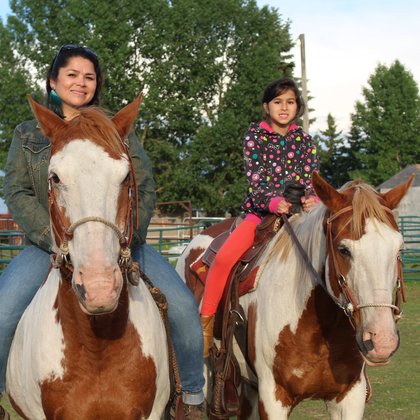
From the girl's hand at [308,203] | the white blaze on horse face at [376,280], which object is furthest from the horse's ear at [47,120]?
the girl's hand at [308,203]

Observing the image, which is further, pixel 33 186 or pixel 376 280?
pixel 376 280

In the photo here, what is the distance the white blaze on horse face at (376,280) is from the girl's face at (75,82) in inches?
61.9

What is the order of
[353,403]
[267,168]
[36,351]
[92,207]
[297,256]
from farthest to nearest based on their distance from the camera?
[267,168] < [297,256] < [353,403] < [36,351] < [92,207]

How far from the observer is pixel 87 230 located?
2682mm

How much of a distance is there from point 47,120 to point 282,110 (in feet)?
8.43

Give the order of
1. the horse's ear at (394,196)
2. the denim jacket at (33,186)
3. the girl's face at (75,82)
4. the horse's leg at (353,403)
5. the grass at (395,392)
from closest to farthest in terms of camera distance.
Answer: the denim jacket at (33,186) < the girl's face at (75,82) < the horse's ear at (394,196) < the horse's leg at (353,403) < the grass at (395,392)

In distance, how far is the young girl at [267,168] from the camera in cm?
508

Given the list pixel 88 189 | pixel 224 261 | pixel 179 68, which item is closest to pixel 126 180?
pixel 88 189

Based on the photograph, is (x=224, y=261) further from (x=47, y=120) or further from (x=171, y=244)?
(x=171, y=244)

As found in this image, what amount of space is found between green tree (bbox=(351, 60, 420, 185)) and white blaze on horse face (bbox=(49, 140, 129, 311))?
54.6 m

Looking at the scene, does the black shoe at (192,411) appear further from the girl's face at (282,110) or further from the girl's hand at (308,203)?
the girl's face at (282,110)

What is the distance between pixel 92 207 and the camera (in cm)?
273

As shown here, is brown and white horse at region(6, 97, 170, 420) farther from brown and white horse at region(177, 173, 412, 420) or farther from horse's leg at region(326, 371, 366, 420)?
horse's leg at region(326, 371, 366, 420)

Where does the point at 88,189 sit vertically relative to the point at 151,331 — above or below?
above
